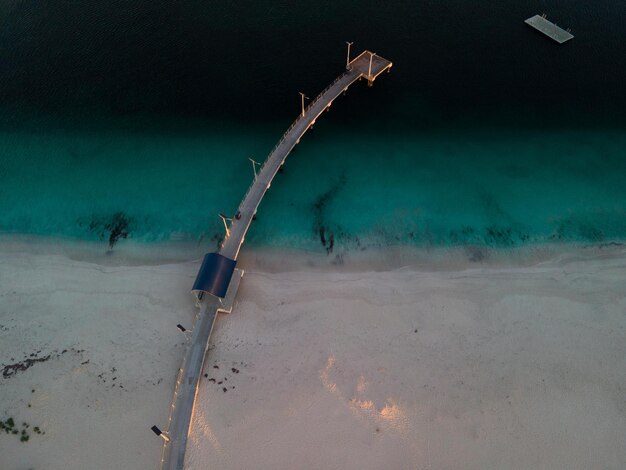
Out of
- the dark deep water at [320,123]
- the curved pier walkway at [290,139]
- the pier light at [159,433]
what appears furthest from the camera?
the dark deep water at [320,123]

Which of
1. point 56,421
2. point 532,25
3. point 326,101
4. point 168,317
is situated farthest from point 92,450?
point 532,25

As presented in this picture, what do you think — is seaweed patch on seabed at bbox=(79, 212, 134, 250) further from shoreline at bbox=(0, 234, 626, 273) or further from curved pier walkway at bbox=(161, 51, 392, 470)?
curved pier walkway at bbox=(161, 51, 392, 470)

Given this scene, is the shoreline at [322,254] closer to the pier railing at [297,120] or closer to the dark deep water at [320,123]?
the dark deep water at [320,123]

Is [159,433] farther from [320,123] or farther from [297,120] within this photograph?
[320,123]

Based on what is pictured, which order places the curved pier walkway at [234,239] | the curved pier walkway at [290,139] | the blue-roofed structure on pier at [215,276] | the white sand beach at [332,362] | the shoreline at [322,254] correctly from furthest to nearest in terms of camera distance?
the shoreline at [322,254], the curved pier walkway at [290,139], the blue-roofed structure on pier at [215,276], the white sand beach at [332,362], the curved pier walkway at [234,239]

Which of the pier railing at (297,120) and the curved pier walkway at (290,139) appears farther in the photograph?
the pier railing at (297,120)

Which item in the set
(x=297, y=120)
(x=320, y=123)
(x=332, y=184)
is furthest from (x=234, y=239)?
(x=320, y=123)

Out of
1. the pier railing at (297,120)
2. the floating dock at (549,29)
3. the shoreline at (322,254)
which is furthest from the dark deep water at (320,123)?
the pier railing at (297,120)
